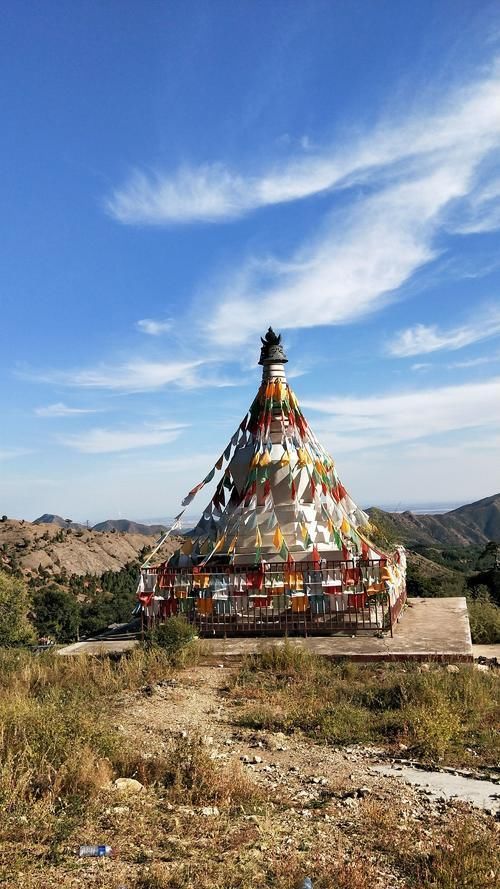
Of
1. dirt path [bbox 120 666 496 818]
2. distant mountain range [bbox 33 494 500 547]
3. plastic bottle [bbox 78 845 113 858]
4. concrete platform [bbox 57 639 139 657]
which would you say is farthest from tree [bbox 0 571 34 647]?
distant mountain range [bbox 33 494 500 547]

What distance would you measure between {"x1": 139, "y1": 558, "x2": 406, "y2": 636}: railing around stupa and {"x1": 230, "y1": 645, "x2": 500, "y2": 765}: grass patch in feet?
7.64

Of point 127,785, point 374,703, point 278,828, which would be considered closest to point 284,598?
point 374,703

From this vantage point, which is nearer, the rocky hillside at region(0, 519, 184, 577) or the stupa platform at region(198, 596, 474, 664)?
the stupa platform at region(198, 596, 474, 664)

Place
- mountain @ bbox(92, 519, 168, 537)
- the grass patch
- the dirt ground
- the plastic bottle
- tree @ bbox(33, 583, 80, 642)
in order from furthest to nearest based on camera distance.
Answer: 1. mountain @ bbox(92, 519, 168, 537)
2. tree @ bbox(33, 583, 80, 642)
3. the grass patch
4. the plastic bottle
5. the dirt ground

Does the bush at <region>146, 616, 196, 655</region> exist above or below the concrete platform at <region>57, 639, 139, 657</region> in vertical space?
above

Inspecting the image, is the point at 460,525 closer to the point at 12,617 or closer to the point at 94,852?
the point at 12,617

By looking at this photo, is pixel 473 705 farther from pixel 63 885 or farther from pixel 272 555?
pixel 272 555

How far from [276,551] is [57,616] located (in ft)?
76.3

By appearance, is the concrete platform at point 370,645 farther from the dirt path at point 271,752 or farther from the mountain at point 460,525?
the mountain at point 460,525

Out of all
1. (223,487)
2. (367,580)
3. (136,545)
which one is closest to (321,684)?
(367,580)

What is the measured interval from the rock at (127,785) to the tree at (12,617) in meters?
16.2

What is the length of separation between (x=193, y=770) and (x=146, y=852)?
1.44 metres

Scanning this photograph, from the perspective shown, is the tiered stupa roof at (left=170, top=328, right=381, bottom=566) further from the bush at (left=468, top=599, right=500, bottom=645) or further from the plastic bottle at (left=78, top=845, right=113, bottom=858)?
the plastic bottle at (left=78, top=845, right=113, bottom=858)

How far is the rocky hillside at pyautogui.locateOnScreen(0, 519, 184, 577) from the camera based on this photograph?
5050 centimetres
